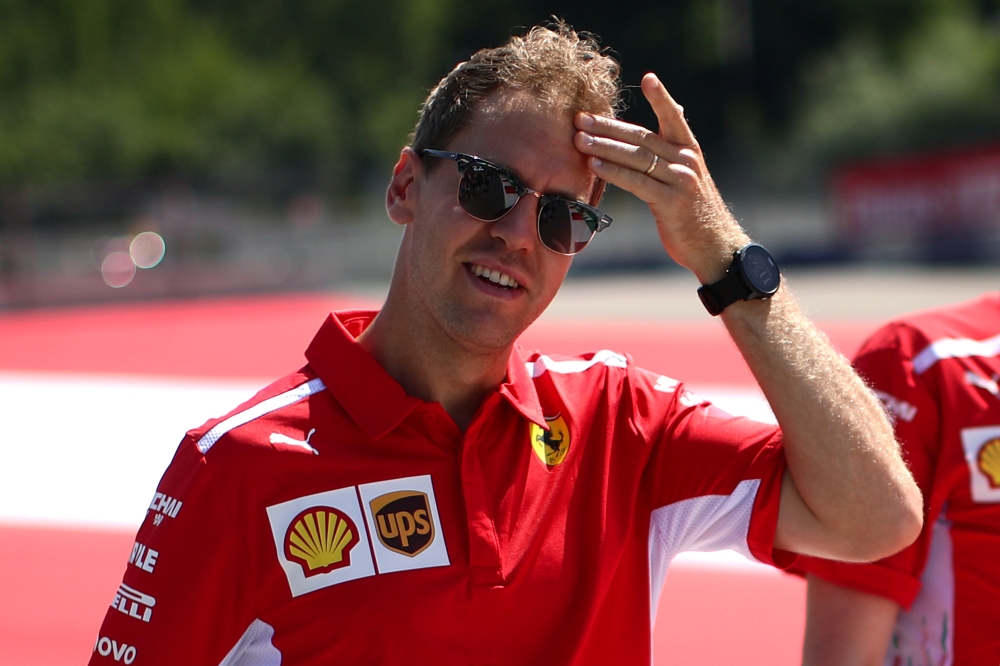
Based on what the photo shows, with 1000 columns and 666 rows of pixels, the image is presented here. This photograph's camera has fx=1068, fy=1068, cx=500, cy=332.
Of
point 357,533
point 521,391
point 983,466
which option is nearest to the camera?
point 357,533

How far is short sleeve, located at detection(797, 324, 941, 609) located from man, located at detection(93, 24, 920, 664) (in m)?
0.25

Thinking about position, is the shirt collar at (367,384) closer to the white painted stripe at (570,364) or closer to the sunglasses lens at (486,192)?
the white painted stripe at (570,364)

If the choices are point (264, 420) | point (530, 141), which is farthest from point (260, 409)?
point (530, 141)

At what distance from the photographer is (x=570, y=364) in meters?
2.04

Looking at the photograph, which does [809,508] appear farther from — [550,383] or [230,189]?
[230,189]

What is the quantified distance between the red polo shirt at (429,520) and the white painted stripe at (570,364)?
3 centimetres

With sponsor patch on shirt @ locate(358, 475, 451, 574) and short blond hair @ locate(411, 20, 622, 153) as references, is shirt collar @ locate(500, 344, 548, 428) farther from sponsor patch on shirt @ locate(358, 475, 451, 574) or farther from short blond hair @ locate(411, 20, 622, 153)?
short blond hair @ locate(411, 20, 622, 153)

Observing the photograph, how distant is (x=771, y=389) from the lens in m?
1.76

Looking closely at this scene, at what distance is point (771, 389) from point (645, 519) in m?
0.32

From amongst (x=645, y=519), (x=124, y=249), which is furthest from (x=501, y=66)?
(x=124, y=249)

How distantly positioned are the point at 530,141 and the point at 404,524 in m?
0.67

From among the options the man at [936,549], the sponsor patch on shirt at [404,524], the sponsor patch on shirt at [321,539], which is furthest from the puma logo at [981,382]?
the sponsor patch on shirt at [321,539]

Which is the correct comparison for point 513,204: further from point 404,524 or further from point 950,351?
point 950,351

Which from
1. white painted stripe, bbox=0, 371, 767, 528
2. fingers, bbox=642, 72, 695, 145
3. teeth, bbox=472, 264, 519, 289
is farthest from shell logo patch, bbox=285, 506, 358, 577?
white painted stripe, bbox=0, 371, 767, 528
